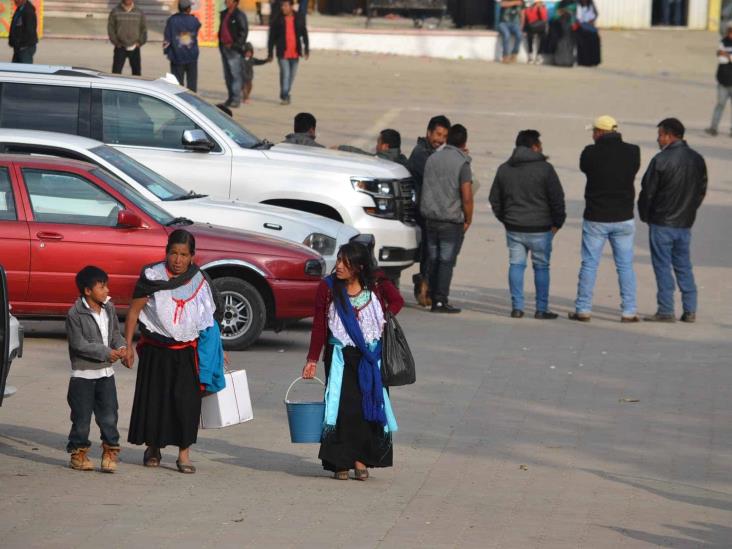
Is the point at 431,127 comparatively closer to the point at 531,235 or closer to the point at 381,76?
the point at 531,235

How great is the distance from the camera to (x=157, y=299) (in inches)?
336

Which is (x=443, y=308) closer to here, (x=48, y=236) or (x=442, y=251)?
(x=442, y=251)

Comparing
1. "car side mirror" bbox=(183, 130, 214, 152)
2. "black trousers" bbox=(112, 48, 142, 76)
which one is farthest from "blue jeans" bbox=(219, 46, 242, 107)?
"car side mirror" bbox=(183, 130, 214, 152)

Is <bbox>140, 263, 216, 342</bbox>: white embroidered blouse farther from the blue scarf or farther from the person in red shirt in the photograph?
the person in red shirt

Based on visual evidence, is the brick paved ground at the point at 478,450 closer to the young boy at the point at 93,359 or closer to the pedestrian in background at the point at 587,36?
the young boy at the point at 93,359

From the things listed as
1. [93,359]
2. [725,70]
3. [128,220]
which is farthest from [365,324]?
[725,70]

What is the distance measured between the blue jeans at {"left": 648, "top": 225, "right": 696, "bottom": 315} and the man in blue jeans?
0.26 meters

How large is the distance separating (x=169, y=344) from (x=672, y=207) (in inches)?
279

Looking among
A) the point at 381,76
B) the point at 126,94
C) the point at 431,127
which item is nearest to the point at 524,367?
the point at 431,127

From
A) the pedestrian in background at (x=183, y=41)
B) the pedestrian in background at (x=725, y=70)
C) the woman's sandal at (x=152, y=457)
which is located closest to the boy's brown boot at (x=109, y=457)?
the woman's sandal at (x=152, y=457)

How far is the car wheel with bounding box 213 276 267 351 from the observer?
487 inches

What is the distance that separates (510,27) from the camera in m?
35.1

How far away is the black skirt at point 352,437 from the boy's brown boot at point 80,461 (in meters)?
1.28

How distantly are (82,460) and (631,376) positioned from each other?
16.4 ft
